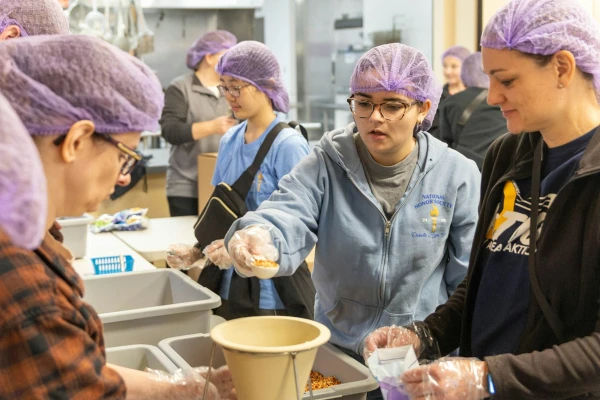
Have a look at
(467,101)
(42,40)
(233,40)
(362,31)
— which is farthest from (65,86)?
(362,31)

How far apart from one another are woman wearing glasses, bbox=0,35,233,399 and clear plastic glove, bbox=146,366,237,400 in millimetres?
227

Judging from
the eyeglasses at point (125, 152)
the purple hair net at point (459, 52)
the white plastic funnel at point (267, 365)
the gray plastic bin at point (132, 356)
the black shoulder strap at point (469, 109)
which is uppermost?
the purple hair net at point (459, 52)

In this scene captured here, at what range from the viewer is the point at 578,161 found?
133 cm

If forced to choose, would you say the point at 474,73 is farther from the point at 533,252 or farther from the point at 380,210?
the point at 533,252

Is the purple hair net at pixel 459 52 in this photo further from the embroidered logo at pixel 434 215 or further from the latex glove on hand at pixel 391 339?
the latex glove on hand at pixel 391 339

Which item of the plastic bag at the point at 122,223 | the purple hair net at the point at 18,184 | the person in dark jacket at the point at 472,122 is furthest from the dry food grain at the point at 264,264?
the person in dark jacket at the point at 472,122

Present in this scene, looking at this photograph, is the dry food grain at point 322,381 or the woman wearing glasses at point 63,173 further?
the dry food grain at point 322,381

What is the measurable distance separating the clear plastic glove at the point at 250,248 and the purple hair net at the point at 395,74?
50 cm

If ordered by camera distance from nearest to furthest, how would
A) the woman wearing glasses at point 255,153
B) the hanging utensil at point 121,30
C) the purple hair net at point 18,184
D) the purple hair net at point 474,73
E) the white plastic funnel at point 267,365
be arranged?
the purple hair net at point 18,184, the white plastic funnel at point 267,365, the woman wearing glasses at point 255,153, the hanging utensil at point 121,30, the purple hair net at point 474,73

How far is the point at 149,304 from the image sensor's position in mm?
2361

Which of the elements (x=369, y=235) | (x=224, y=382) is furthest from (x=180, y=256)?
(x=224, y=382)

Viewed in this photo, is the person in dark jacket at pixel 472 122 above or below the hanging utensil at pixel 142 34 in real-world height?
below

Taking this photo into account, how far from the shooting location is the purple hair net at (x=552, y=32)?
134 cm

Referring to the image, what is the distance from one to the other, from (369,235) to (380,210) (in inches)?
2.8
